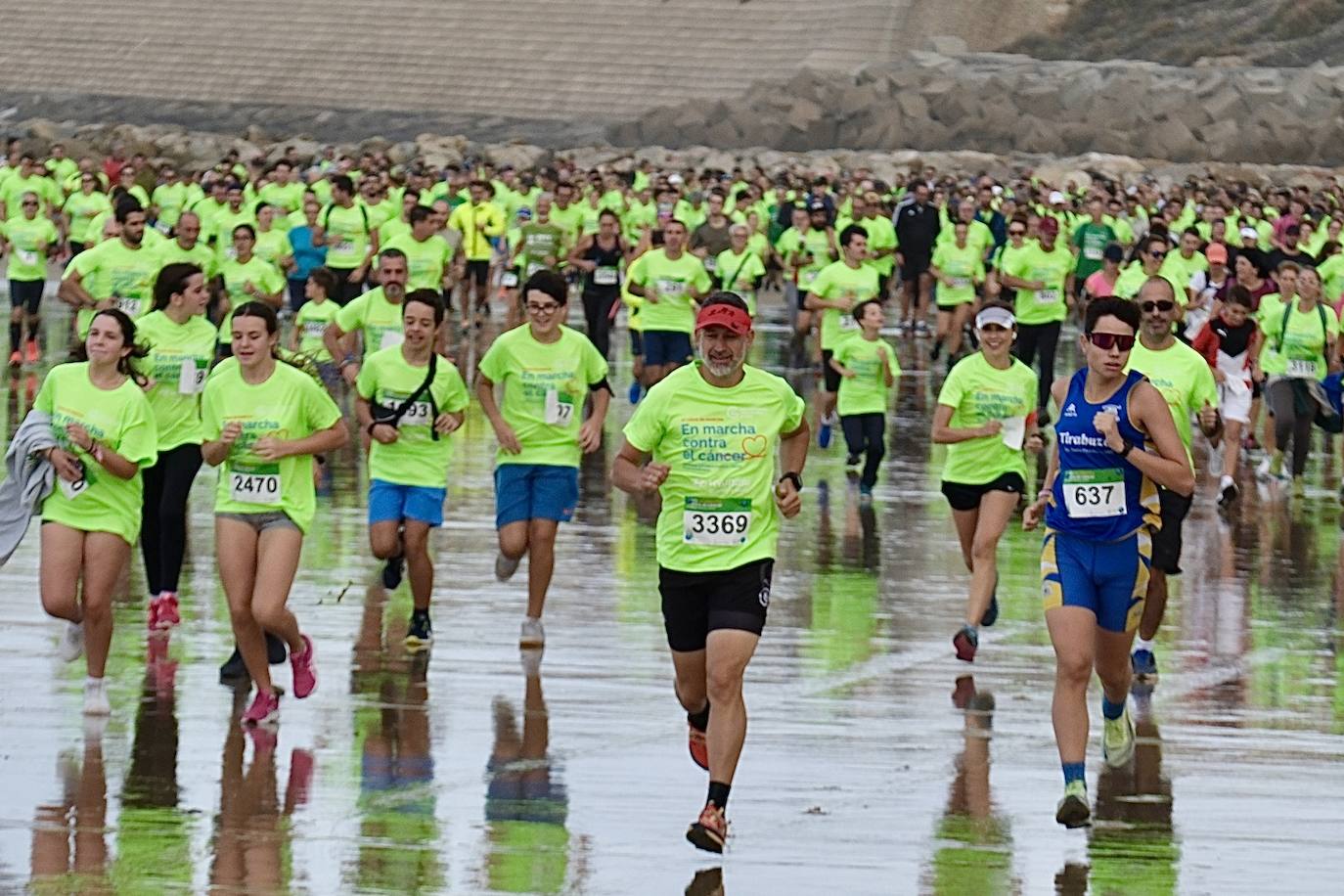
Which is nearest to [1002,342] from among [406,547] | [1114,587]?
[406,547]

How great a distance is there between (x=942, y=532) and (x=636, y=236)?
1619 cm

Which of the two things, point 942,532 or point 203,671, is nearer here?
point 203,671

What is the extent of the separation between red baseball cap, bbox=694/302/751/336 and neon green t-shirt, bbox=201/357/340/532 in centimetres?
226

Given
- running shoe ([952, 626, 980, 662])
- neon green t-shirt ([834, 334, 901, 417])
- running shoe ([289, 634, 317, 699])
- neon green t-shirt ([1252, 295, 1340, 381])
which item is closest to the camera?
running shoe ([289, 634, 317, 699])

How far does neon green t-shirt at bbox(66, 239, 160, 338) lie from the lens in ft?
53.2

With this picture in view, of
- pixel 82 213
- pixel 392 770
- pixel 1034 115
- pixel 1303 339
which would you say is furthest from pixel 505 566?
pixel 1034 115

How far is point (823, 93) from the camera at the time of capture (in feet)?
210

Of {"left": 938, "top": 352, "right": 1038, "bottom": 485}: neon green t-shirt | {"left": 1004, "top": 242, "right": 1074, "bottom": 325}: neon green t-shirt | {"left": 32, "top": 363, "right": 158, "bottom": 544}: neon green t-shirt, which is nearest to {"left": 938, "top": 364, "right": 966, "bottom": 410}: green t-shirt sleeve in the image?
{"left": 938, "top": 352, "right": 1038, "bottom": 485}: neon green t-shirt

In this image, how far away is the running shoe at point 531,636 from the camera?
1202 centimetres

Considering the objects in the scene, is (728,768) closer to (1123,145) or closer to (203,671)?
(203,671)

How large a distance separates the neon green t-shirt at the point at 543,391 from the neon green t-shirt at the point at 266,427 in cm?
168

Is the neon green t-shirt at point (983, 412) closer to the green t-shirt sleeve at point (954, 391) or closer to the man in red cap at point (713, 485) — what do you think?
the green t-shirt sleeve at point (954, 391)

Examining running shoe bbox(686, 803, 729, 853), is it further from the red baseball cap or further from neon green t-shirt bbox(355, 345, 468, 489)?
neon green t-shirt bbox(355, 345, 468, 489)

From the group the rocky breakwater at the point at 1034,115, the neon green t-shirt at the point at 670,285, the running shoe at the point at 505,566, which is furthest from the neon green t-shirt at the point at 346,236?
the rocky breakwater at the point at 1034,115
